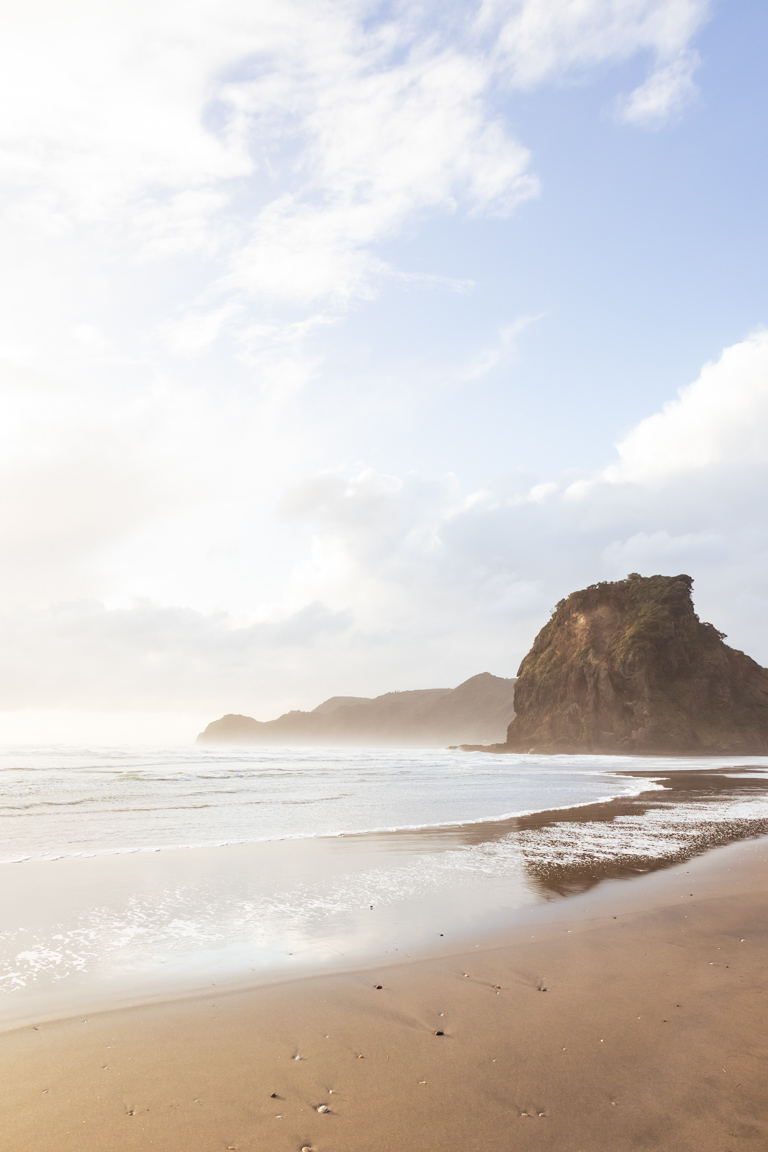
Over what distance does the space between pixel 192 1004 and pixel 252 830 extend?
347 inches

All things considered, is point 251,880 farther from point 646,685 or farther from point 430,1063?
point 646,685

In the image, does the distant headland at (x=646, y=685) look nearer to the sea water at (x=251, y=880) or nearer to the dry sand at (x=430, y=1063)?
the sea water at (x=251, y=880)

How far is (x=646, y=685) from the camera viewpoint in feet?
256

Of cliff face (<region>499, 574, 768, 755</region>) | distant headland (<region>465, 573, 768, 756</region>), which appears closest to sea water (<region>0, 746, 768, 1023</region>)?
distant headland (<region>465, 573, 768, 756</region>)

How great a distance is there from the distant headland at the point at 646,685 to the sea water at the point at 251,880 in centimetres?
6213

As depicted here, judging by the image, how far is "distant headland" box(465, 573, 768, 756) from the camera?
75.6m

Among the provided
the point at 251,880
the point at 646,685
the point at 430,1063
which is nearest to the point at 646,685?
the point at 646,685

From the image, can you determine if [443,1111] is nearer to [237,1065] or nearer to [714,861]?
[237,1065]

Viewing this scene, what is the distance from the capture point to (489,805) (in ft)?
61.0

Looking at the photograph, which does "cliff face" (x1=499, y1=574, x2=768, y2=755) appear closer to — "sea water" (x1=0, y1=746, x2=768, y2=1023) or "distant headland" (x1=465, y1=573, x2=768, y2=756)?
"distant headland" (x1=465, y1=573, x2=768, y2=756)

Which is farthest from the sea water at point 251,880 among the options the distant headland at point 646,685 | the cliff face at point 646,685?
the cliff face at point 646,685

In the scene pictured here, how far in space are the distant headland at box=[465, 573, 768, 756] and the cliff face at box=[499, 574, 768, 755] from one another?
128 mm

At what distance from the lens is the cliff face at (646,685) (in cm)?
7569

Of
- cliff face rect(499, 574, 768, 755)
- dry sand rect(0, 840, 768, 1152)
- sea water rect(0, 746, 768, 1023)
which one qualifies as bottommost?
sea water rect(0, 746, 768, 1023)
